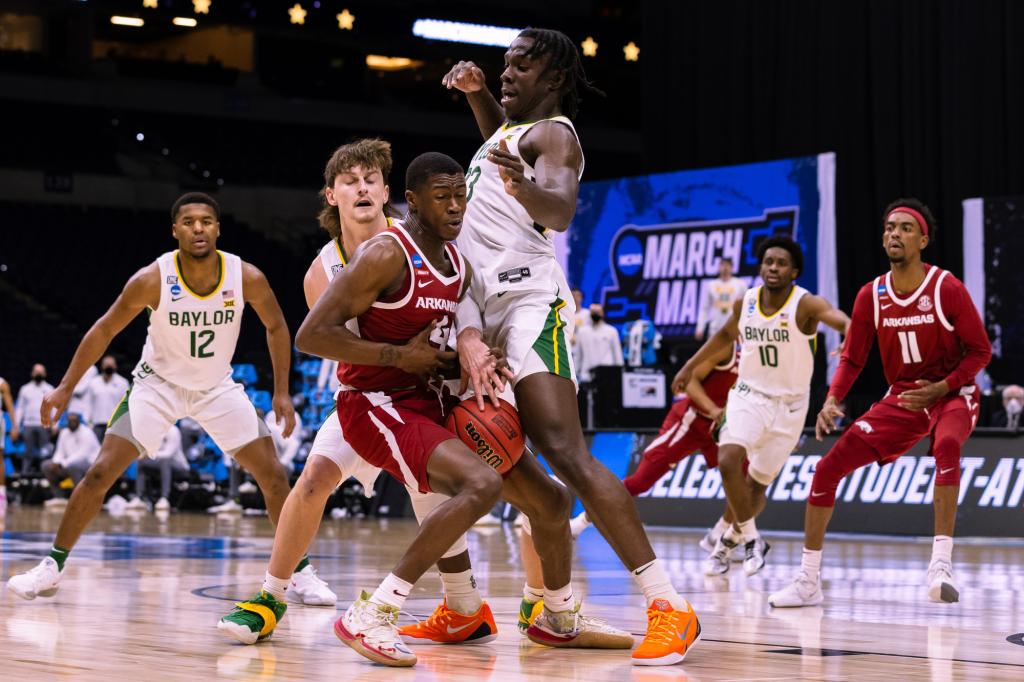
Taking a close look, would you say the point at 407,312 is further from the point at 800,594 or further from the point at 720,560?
the point at 720,560

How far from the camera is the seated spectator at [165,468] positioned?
17.2m

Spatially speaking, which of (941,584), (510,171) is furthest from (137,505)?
(510,171)

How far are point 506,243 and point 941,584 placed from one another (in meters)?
3.05

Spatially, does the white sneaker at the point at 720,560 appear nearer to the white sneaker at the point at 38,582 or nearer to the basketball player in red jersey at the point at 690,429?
the basketball player in red jersey at the point at 690,429

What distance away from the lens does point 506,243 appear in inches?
195

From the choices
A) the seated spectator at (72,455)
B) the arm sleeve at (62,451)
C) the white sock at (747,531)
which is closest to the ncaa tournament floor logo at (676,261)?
the seated spectator at (72,455)

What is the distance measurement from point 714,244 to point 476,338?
15.5 metres

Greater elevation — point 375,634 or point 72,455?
point 72,455

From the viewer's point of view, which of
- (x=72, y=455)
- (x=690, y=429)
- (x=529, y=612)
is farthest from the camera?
(x=72, y=455)

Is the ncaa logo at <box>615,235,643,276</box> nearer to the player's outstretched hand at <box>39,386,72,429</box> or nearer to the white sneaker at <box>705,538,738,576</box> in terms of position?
the white sneaker at <box>705,538,738,576</box>

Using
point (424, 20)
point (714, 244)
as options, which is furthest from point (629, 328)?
Answer: point (424, 20)

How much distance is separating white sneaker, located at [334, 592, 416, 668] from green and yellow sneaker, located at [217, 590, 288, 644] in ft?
2.03

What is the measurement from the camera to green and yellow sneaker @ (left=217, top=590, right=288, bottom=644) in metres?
4.91

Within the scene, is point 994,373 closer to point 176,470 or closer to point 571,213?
point 176,470
